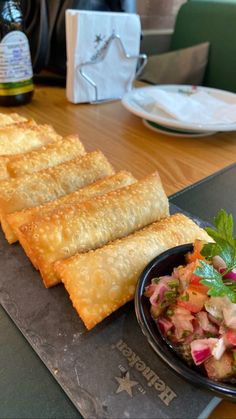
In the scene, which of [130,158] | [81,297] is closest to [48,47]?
[130,158]

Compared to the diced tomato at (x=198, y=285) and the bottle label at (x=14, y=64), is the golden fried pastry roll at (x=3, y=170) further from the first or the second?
the bottle label at (x=14, y=64)

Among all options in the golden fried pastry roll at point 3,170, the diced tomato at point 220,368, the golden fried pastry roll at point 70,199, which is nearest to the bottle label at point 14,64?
the golden fried pastry roll at point 3,170

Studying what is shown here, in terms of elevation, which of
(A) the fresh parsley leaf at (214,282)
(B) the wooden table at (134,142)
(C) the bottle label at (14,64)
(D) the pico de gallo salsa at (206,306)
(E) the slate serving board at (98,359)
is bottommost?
(E) the slate serving board at (98,359)

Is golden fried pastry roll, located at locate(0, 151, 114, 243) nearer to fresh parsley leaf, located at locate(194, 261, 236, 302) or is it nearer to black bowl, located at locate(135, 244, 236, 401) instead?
black bowl, located at locate(135, 244, 236, 401)

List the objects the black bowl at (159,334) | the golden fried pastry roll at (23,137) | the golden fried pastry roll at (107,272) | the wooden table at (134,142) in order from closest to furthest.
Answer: the black bowl at (159,334), the golden fried pastry roll at (107,272), the golden fried pastry roll at (23,137), the wooden table at (134,142)

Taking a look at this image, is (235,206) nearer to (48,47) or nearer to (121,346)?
(121,346)

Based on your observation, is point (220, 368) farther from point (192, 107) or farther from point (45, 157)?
point (192, 107)

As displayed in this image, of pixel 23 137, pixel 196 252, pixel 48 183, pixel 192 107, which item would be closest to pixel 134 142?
pixel 192 107
